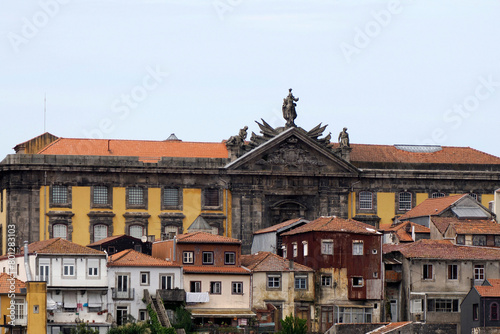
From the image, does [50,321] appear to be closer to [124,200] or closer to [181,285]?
[181,285]

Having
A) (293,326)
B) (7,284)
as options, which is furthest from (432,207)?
(7,284)

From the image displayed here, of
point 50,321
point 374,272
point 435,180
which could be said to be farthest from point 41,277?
point 435,180

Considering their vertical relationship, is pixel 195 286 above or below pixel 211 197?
below

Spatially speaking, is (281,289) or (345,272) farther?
(345,272)

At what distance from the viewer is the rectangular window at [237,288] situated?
339 ft

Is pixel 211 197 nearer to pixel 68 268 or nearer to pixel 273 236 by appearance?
pixel 273 236

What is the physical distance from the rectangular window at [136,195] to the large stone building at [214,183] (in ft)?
0.26

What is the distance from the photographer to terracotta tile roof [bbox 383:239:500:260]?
348 ft

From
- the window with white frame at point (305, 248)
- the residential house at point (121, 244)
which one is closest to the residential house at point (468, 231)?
the window with white frame at point (305, 248)

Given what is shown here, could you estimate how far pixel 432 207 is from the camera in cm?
12244

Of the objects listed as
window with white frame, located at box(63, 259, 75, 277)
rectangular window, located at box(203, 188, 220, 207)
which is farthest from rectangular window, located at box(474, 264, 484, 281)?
window with white frame, located at box(63, 259, 75, 277)

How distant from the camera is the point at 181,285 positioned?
336 feet

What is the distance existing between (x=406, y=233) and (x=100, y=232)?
24.1 m

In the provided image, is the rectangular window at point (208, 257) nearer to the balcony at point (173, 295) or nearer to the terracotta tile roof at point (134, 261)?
the terracotta tile roof at point (134, 261)
